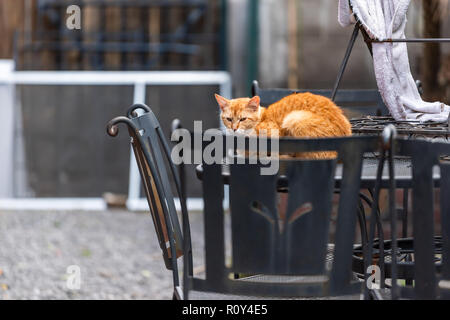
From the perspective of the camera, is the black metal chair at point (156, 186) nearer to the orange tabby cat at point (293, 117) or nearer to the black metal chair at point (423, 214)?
the orange tabby cat at point (293, 117)

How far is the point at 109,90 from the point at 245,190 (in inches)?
246

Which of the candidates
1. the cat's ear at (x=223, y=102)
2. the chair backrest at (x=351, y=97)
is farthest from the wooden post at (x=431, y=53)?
the cat's ear at (x=223, y=102)

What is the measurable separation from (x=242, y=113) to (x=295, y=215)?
2.42 ft

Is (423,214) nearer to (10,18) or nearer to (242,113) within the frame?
(242,113)

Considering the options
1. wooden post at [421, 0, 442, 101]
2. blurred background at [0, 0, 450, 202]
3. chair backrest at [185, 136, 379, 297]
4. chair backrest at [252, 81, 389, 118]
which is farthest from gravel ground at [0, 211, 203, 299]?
chair backrest at [185, 136, 379, 297]

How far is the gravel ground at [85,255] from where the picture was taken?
16.1 feet

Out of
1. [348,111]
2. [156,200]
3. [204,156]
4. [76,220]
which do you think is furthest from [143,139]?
[76,220]

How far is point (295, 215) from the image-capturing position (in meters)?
1.91

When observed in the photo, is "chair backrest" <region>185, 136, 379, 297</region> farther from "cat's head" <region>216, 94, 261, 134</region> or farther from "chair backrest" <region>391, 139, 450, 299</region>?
"cat's head" <region>216, 94, 261, 134</region>

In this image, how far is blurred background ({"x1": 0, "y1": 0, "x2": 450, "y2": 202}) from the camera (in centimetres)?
773

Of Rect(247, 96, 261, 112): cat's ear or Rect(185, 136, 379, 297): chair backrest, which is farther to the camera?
Rect(247, 96, 261, 112): cat's ear

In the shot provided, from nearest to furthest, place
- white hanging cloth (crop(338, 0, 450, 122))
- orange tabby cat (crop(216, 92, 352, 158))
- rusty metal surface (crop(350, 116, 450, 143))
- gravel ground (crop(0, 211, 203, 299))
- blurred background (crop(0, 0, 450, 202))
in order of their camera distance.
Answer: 1. orange tabby cat (crop(216, 92, 352, 158))
2. rusty metal surface (crop(350, 116, 450, 143))
3. white hanging cloth (crop(338, 0, 450, 122))
4. gravel ground (crop(0, 211, 203, 299))
5. blurred background (crop(0, 0, 450, 202))

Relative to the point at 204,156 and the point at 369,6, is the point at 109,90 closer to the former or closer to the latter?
the point at 369,6

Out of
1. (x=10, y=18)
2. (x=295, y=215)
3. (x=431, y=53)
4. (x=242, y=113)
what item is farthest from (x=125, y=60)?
(x=295, y=215)
